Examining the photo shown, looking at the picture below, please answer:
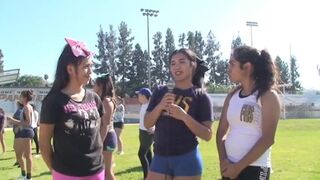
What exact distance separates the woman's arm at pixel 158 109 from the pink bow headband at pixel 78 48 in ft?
2.78

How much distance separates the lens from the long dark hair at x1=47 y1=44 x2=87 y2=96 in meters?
4.38

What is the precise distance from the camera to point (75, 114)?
4227 millimetres

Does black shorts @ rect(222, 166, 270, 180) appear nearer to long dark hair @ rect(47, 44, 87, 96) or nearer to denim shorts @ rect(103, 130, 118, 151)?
long dark hair @ rect(47, 44, 87, 96)

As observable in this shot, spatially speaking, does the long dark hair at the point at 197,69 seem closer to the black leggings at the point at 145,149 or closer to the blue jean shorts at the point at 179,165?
the blue jean shorts at the point at 179,165

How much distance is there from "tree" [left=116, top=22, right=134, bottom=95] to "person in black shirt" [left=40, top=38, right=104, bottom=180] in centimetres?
9031

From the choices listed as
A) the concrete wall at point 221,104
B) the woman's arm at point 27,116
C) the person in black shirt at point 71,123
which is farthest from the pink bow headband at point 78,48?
the concrete wall at point 221,104

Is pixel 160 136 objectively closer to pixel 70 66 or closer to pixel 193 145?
pixel 193 145

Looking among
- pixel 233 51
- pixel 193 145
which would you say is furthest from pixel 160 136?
pixel 233 51

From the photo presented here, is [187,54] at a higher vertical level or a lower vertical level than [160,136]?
higher

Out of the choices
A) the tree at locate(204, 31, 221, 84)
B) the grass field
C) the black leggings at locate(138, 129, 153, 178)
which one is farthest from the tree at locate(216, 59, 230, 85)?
the black leggings at locate(138, 129, 153, 178)

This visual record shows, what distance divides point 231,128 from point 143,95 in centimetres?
664

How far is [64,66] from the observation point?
4.41m

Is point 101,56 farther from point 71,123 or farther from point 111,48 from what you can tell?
point 71,123

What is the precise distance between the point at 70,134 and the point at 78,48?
0.81 meters
